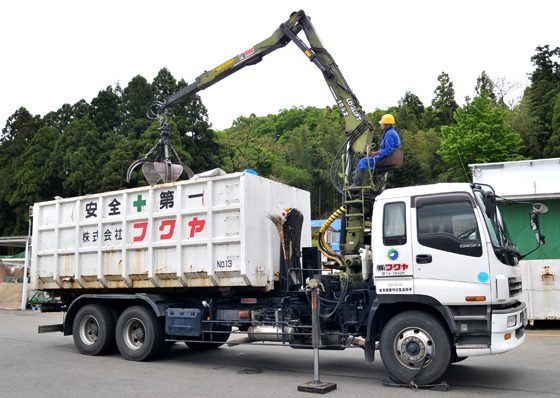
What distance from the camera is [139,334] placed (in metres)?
9.99

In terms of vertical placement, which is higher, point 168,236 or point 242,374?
point 168,236

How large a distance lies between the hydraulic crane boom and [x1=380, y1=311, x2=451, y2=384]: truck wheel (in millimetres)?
1296

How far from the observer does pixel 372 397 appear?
686cm

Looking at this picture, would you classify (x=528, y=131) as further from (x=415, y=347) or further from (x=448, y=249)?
(x=415, y=347)

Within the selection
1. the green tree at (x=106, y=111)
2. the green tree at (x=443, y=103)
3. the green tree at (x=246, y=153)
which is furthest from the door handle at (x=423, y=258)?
the green tree at (x=443, y=103)

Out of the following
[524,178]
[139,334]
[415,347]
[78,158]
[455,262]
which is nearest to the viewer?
[455,262]

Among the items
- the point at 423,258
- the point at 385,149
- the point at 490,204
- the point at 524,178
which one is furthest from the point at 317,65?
the point at 524,178

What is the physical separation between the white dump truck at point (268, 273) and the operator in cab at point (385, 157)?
0.99 meters

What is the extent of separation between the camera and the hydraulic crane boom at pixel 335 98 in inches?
351

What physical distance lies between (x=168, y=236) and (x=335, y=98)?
12.6ft

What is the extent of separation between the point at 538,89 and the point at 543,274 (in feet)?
136

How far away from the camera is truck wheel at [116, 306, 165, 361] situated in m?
9.62

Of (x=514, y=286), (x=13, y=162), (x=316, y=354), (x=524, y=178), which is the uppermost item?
(x=13, y=162)

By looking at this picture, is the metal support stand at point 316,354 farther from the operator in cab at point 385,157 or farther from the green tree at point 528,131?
the green tree at point 528,131
